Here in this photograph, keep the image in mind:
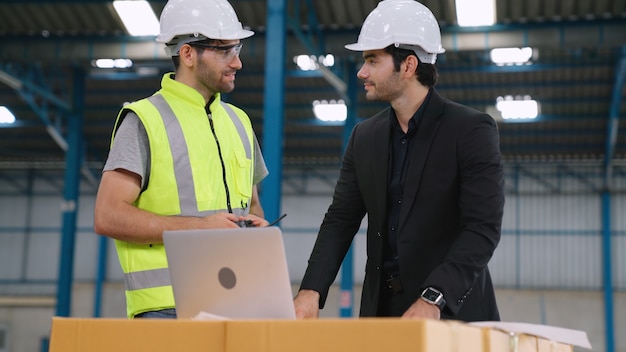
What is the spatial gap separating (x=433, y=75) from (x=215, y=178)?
1.12 metres

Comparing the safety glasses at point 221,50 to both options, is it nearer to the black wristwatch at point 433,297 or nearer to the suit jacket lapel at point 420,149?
the suit jacket lapel at point 420,149

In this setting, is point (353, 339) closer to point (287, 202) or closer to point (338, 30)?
point (338, 30)

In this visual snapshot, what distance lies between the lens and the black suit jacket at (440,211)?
12.2 ft

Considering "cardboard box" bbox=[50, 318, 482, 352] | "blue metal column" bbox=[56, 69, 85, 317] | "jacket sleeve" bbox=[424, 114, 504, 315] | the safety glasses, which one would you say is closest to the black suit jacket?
"jacket sleeve" bbox=[424, 114, 504, 315]

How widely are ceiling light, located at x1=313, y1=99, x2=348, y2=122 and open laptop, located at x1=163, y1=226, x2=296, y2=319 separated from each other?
72.7 ft

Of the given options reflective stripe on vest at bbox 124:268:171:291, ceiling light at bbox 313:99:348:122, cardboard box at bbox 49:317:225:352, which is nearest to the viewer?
cardboard box at bbox 49:317:225:352

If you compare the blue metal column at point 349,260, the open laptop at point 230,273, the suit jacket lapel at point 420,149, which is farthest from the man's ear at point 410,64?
the blue metal column at point 349,260

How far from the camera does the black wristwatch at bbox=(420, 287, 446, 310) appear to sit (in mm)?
3438

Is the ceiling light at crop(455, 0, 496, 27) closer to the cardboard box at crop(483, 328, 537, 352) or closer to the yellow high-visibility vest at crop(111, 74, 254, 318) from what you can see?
the yellow high-visibility vest at crop(111, 74, 254, 318)

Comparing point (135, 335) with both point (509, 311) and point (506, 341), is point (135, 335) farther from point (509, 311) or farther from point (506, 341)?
point (509, 311)

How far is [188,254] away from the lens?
2939 millimetres

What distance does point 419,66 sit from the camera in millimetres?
4098

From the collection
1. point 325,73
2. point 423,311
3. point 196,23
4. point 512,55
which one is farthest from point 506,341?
point 512,55

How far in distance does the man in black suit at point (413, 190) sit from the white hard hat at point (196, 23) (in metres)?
0.64
